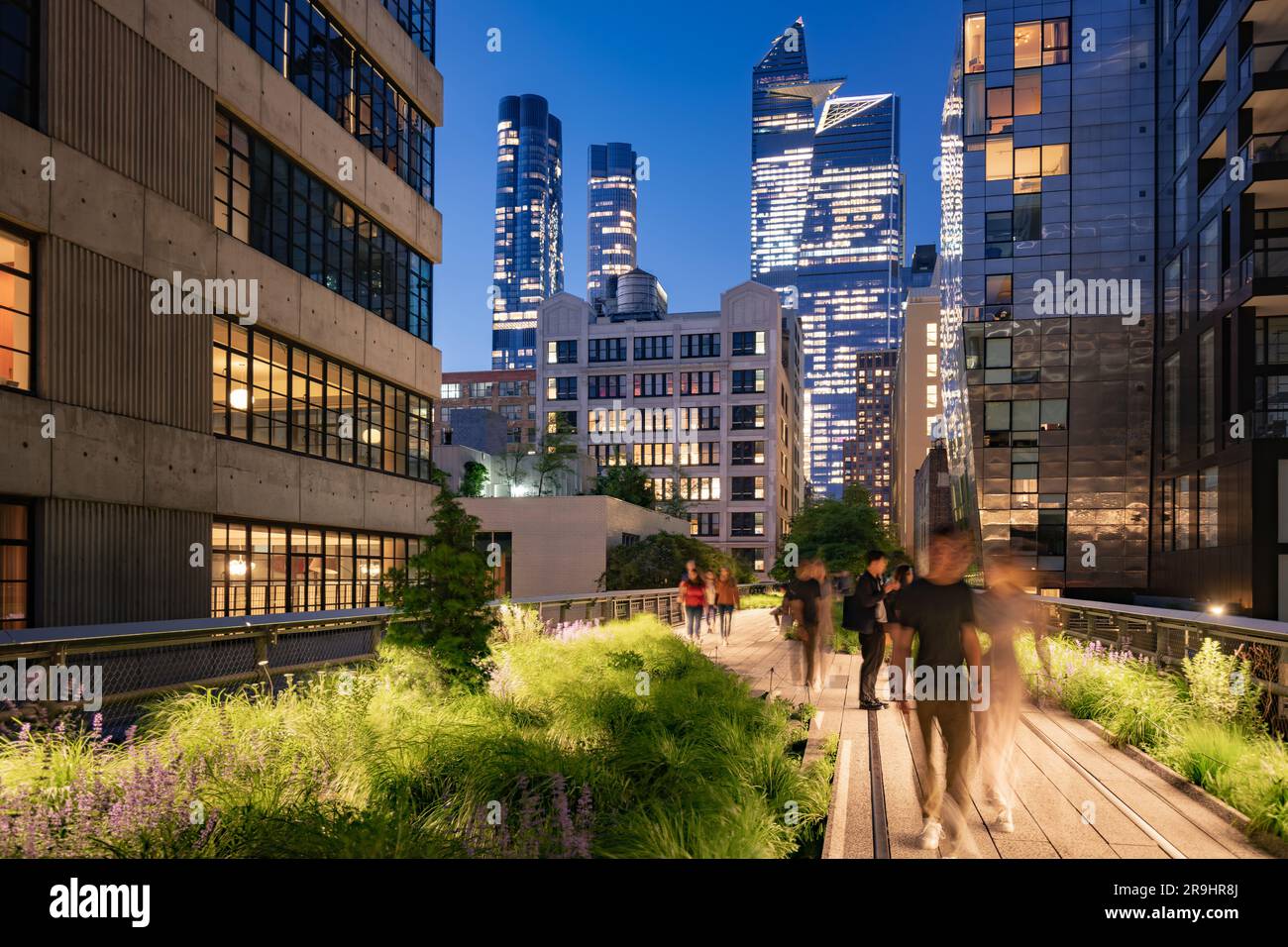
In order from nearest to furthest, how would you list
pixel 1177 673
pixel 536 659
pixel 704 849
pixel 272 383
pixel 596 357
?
pixel 704 849 < pixel 1177 673 < pixel 536 659 < pixel 272 383 < pixel 596 357

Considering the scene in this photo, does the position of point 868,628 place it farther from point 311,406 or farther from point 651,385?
point 651,385

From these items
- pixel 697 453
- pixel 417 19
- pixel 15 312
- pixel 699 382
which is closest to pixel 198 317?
pixel 15 312

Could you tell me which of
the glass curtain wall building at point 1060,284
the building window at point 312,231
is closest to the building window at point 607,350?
the glass curtain wall building at point 1060,284

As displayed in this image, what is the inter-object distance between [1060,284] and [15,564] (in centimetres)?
4444

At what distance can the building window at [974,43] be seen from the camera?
4684cm

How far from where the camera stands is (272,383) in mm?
24391

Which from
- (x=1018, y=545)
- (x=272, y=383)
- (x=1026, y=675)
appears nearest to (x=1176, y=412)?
(x=1018, y=545)

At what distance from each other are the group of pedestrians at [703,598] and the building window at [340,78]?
17941mm

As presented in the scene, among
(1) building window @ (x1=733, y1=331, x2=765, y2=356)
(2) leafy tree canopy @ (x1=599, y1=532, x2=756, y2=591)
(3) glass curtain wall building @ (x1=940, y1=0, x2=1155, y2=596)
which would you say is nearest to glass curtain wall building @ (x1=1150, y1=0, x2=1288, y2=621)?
(3) glass curtain wall building @ (x1=940, y1=0, x2=1155, y2=596)

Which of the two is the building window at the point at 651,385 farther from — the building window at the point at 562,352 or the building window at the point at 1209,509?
the building window at the point at 1209,509

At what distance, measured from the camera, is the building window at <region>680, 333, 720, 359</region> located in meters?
96.9

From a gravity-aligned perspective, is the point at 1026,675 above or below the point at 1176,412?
below
